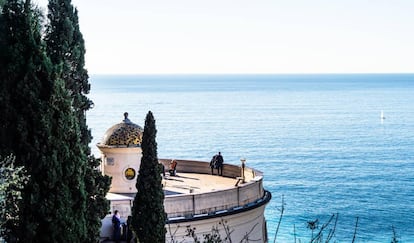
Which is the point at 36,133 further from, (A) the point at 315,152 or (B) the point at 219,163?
(A) the point at 315,152

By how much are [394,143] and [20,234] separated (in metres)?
61.4

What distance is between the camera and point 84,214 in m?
12.4

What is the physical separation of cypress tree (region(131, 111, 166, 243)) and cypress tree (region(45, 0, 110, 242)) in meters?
1.05

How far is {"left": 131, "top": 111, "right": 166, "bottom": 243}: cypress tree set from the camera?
15773 millimetres

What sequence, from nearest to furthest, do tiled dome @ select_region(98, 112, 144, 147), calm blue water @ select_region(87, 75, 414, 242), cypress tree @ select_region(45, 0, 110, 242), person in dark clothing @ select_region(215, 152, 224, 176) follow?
cypress tree @ select_region(45, 0, 110, 242), tiled dome @ select_region(98, 112, 144, 147), person in dark clothing @ select_region(215, 152, 224, 176), calm blue water @ select_region(87, 75, 414, 242)

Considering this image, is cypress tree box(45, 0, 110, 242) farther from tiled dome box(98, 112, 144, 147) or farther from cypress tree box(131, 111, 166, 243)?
tiled dome box(98, 112, 144, 147)

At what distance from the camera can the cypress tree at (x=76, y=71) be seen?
559 inches

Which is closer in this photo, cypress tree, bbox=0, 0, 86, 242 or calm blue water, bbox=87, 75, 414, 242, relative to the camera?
cypress tree, bbox=0, 0, 86, 242

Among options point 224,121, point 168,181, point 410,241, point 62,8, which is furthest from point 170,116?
point 62,8

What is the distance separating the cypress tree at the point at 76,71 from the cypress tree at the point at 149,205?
105 cm

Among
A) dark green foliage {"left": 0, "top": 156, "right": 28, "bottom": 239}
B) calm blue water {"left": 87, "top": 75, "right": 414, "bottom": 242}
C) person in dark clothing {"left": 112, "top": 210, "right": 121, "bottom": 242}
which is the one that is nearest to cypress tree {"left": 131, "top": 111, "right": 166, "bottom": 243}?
person in dark clothing {"left": 112, "top": 210, "right": 121, "bottom": 242}

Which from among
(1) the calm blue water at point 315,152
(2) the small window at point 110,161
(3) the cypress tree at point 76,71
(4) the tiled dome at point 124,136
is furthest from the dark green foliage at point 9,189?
(2) the small window at point 110,161

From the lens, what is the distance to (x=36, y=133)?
11.6 m

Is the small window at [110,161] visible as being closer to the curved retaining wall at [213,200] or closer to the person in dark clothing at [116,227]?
the curved retaining wall at [213,200]
